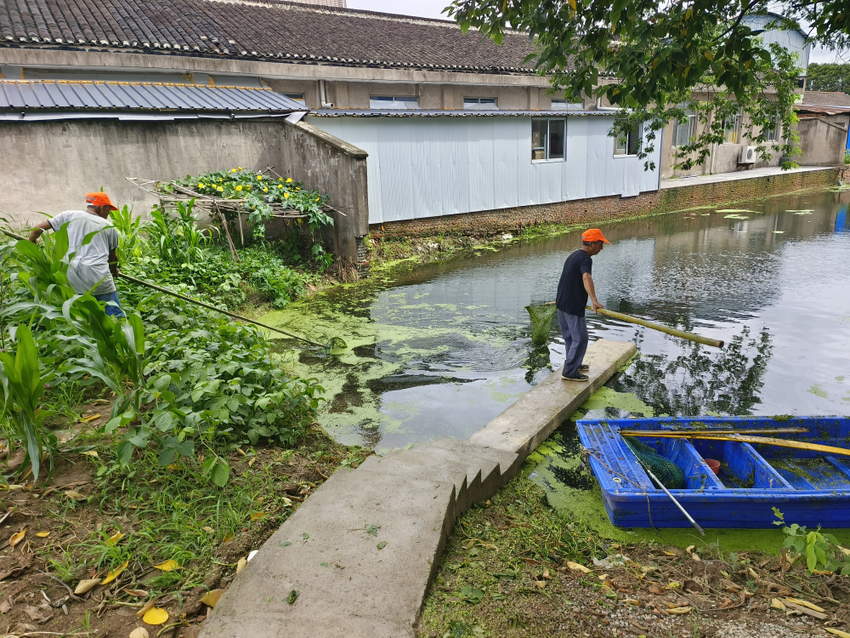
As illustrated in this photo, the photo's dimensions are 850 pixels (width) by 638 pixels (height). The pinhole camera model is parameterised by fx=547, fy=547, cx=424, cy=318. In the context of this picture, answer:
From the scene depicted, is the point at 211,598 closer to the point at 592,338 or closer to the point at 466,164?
the point at 592,338

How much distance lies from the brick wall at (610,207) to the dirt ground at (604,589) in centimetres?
959

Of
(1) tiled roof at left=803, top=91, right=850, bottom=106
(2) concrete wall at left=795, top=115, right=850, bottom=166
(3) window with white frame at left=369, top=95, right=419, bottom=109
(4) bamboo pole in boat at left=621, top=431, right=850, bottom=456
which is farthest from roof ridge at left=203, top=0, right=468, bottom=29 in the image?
(1) tiled roof at left=803, top=91, right=850, bottom=106

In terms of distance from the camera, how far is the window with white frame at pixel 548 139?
1495 centimetres

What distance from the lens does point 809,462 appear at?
4508mm

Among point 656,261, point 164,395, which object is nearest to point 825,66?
point 656,261

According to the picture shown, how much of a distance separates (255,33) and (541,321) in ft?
34.5

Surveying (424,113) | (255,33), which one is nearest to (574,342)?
(424,113)

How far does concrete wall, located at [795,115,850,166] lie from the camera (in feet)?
85.1

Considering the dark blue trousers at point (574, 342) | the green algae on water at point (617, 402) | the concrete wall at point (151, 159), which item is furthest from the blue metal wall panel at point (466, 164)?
the green algae on water at point (617, 402)

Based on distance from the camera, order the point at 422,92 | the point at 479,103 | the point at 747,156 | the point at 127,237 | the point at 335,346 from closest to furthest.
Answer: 1. the point at 335,346
2. the point at 127,237
3. the point at 422,92
4. the point at 479,103
5. the point at 747,156

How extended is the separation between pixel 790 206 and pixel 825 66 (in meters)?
18.4

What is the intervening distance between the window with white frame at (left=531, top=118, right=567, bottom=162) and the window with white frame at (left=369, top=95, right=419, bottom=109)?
3.34 meters

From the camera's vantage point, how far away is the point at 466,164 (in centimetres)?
1346

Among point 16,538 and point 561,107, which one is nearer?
point 16,538
